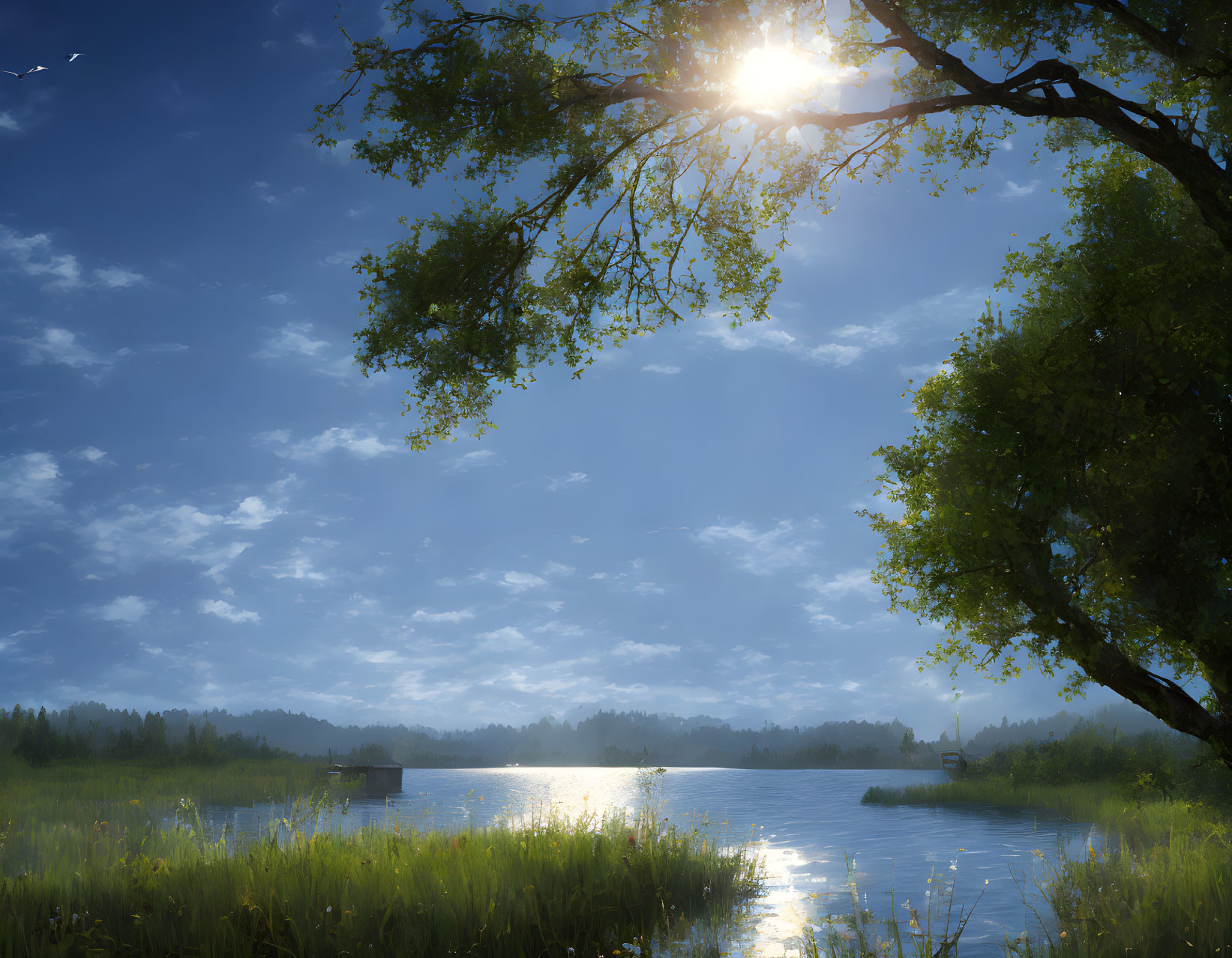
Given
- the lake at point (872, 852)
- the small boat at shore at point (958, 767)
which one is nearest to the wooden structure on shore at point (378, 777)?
the lake at point (872, 852)

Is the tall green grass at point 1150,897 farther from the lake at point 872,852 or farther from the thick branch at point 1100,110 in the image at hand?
the thick branch at point 1100,110

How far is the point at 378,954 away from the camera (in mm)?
6793

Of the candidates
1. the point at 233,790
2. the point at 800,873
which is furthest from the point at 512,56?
the point at 233,790

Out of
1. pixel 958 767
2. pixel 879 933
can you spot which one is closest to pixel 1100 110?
pixel 879 933

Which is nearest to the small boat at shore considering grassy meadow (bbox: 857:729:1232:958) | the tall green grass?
grassy meadow (bbox: 857:729:1232:958)

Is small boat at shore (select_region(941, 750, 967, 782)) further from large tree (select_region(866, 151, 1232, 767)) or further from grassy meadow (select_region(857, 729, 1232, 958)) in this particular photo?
large tree (select_region(866, 151, 1232, 767))

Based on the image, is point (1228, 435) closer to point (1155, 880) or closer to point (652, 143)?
point (1155, 880)

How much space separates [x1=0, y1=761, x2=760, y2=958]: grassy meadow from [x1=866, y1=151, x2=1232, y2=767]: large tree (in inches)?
213

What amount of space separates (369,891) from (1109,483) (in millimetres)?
9836

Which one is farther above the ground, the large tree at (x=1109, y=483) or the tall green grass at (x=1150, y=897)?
the large tree at (x=1109, y=483)

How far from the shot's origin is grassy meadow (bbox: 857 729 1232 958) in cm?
710

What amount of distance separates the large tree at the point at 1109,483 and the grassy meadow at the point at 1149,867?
171 centimetres

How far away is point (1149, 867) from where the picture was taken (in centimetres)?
901

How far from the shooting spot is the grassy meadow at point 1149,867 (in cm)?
→ 710
